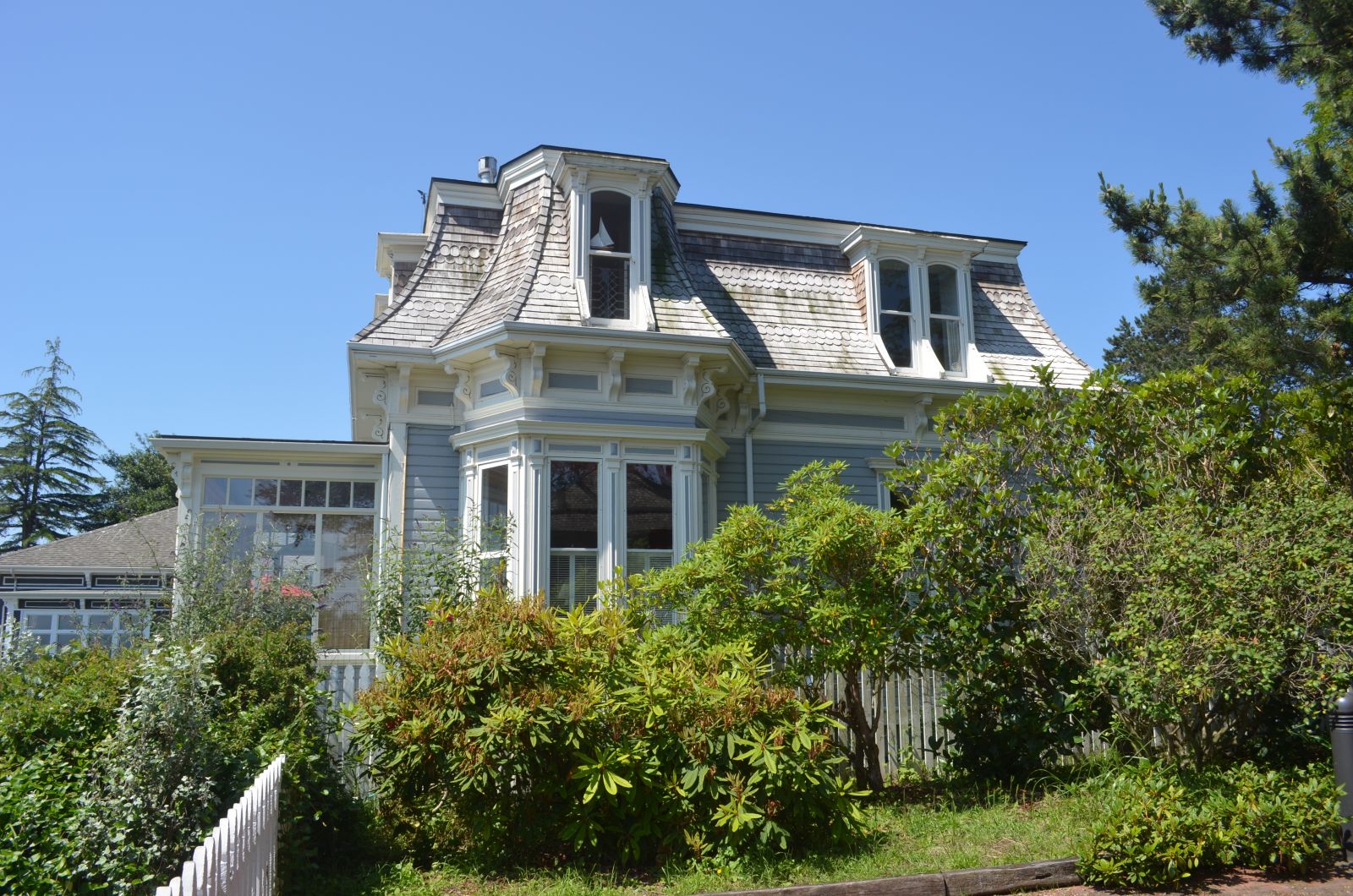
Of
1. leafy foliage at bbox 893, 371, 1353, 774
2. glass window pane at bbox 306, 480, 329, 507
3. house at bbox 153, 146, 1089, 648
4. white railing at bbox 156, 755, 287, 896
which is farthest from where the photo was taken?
glass window pane at bbox 306, 480, 329, 507

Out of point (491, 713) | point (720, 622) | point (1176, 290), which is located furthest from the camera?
point (1176, 290)

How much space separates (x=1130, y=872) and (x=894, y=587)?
9.51 ft

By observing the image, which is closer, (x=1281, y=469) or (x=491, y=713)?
(x=491, y=713)

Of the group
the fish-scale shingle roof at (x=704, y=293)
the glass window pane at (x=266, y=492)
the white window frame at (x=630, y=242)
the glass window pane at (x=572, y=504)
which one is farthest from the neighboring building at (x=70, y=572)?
the white window frame at (x=630, y=242)

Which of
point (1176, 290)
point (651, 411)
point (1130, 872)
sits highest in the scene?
point (1176, 290)

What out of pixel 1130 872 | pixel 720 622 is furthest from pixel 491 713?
pixel 1130 872

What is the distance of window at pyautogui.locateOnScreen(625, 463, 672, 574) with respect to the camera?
477 inches

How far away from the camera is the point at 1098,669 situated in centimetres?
716

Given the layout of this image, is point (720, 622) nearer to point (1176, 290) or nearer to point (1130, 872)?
point (1130, 872)

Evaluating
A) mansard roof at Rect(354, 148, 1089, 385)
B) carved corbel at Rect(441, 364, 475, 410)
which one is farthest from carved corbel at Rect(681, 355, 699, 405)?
carved corbel at Rect(441, 364, 475, 410)

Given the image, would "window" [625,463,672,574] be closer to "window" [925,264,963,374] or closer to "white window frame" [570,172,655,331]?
"white window frame" [570,172,655,331]

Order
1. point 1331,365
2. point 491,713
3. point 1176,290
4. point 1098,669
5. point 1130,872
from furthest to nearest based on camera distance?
point 1176,290, point 1331,365, point 1098,669, point 491,713, point 1130,872

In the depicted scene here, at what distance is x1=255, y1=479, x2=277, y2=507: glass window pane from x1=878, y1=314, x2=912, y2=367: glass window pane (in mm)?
8992

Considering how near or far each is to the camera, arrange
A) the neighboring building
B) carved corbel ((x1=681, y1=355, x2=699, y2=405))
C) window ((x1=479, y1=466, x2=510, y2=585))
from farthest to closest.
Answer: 1. the neighboring building
2. carved corbel ((x1=681, y1=355, x2=699, y2=405))
3. window ((x1=479, y1=466, x2=510, y2=585))
